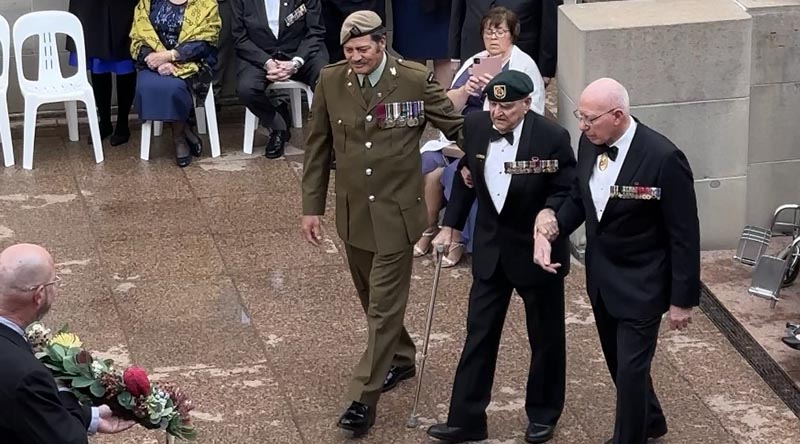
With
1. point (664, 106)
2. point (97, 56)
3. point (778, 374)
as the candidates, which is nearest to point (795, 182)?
point (664, 106)

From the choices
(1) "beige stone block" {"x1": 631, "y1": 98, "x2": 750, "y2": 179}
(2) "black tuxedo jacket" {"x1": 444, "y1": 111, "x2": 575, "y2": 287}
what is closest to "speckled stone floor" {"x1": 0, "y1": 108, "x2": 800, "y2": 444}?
(2) "black tuxedo jacket" {"x1": 444, "y1": 111, "x2": 575, "y2": 287}

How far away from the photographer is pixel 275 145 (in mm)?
10672

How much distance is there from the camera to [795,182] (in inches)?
362

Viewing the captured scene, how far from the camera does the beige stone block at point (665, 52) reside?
28.0 ft

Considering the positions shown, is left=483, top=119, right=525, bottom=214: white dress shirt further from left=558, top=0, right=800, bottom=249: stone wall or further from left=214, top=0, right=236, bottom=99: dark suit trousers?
left=214, top=0, right=236, bottom=99: dark suit trousers

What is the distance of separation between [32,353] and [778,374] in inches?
160

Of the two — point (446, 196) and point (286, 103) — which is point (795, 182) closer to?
point (446, 196)

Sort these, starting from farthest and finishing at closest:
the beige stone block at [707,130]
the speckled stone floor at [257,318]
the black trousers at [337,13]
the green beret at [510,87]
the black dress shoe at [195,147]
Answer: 1. the black trousers at [337,13]
2. the black dress shoe at [195,147]
3. the beige stone block at [707,130]
4. the speckled stone floor at [257,318]
5. the green beret at [510,87]

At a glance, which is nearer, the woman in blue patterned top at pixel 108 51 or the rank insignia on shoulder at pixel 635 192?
the rank insignia on shoulder at pixel 635 192

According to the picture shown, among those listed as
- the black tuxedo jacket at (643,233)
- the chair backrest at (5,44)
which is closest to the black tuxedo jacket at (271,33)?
the chair backrest at (5,44)

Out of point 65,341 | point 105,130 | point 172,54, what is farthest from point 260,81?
point 65,341

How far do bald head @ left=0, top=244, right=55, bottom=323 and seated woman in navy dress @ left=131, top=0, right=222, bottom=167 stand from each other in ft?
18.5

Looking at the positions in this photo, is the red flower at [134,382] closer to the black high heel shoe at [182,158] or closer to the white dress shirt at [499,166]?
the white dress shirt at [499,166]

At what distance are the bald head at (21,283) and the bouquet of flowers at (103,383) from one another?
0.36m
